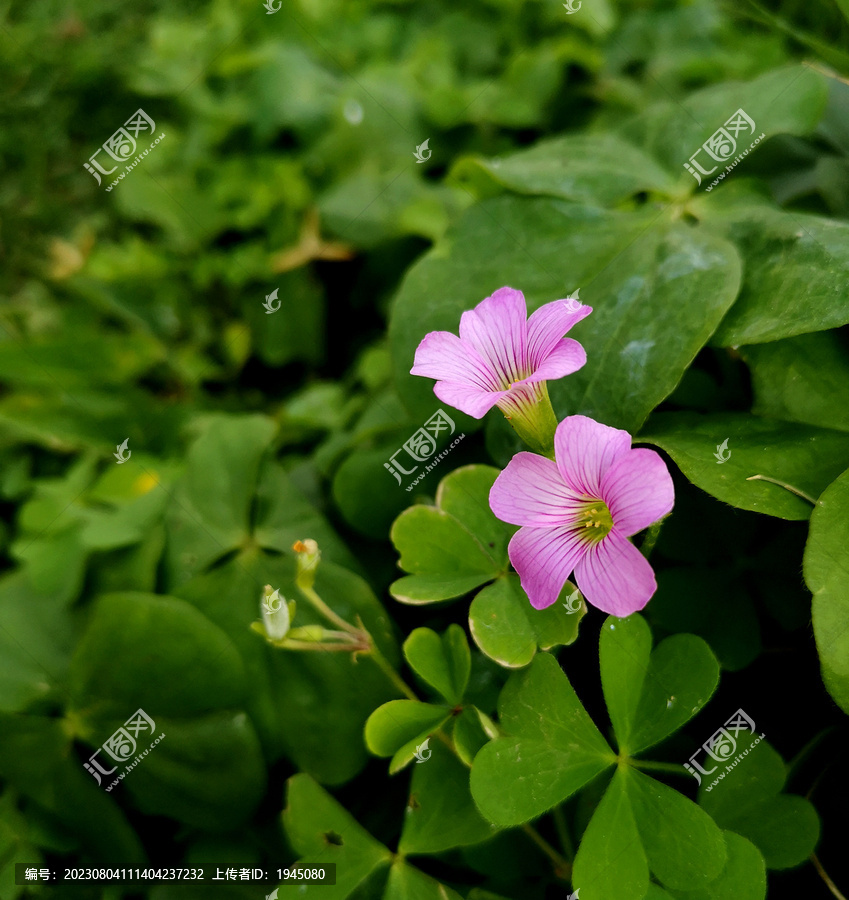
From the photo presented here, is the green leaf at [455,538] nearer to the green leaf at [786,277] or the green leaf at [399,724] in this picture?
the green leaf at [399,724]

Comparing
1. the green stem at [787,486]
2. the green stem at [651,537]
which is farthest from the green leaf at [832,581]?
the green stem at [651,537]

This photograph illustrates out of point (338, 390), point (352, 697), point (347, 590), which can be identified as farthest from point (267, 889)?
point (338, 390)

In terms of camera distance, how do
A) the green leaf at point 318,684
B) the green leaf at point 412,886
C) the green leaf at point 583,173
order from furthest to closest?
the green leaf at point 583,173, the green leaf at point 318,684, the green leaf at point 412,886

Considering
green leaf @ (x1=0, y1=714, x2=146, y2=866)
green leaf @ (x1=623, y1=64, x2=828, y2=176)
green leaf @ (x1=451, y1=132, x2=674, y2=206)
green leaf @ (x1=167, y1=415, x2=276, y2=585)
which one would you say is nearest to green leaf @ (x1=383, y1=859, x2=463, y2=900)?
green leaf @ (x1=0, y1=714, x2=146, y2=866)

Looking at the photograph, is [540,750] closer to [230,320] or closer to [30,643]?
[30,643]

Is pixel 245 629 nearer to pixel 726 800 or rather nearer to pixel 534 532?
pixel 534 532

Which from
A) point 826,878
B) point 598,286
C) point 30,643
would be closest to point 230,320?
point 30,643
